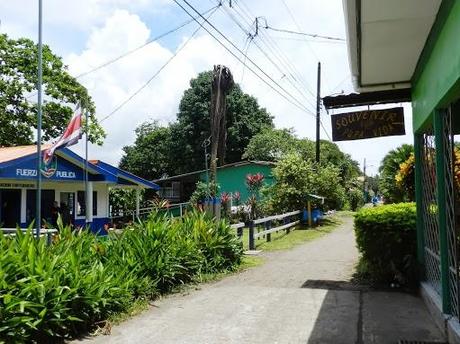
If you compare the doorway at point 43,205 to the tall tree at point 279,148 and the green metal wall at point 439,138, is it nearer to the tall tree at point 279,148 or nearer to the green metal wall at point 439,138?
the green metal wall at point 439,138

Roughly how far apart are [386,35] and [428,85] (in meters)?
1.13

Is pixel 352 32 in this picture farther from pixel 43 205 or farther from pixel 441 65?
pixel 43 205

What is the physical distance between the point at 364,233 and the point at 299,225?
559 inches

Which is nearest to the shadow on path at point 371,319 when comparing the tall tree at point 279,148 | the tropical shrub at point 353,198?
the tall tree at point 279,148

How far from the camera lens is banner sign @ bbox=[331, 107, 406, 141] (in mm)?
9453

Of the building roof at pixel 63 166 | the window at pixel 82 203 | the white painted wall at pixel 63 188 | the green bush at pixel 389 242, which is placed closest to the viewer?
the green bush at pixel 389 242

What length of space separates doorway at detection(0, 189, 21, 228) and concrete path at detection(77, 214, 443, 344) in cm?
1342

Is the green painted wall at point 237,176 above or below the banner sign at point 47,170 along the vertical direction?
above

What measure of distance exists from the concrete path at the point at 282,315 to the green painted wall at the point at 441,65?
2713 mm

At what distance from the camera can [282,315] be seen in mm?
7438

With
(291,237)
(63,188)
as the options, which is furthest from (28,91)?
(291,237)

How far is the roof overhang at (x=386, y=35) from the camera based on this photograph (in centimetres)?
557

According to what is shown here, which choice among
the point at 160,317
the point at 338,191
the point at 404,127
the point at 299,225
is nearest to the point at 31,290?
the point at 160,317

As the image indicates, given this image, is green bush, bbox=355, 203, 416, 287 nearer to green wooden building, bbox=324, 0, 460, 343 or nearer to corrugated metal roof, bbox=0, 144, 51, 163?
green wooden building, bbox=324, 0, 460, 343
